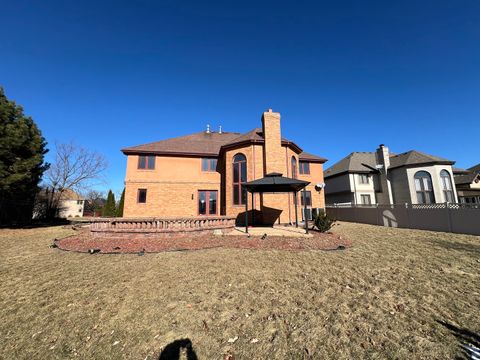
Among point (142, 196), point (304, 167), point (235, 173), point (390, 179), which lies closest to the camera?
point (235, 173)

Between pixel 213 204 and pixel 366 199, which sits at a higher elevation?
pixel 366 199

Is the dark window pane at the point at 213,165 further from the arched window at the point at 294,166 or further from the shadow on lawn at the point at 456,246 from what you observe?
the shadow on lawn at the point at 456,246

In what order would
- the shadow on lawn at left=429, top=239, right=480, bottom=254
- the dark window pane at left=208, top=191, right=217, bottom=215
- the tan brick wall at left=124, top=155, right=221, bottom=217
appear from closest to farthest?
the shadow on lawn at left=429, top=239, right=480, bottom=254
the tan brick wall at left=124, top=155, right=221, bottom=217
the dark window pane at left=208, top=191, right=217, bottom=215

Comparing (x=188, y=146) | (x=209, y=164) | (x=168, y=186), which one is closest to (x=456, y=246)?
(x=209, y=164)

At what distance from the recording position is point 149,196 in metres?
18.3

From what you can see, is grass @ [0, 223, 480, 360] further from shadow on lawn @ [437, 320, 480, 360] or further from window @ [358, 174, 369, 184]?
window @ [358, 174, 369, 184]

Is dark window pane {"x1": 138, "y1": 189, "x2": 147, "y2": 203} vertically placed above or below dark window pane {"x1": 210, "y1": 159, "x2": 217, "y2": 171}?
below

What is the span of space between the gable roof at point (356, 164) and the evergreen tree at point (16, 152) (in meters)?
32.8

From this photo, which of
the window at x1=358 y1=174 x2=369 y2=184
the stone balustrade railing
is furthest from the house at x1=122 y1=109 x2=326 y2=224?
the window at x1=358 y1=174 x2=369 y2=184

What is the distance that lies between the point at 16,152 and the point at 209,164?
47.2 feet

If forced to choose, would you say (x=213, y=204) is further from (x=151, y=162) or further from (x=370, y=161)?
(x=370, y=161)

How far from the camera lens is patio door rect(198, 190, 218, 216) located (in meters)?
18.9

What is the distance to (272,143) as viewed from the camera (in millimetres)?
15906

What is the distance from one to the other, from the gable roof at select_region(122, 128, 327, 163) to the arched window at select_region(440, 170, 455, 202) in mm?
14176
